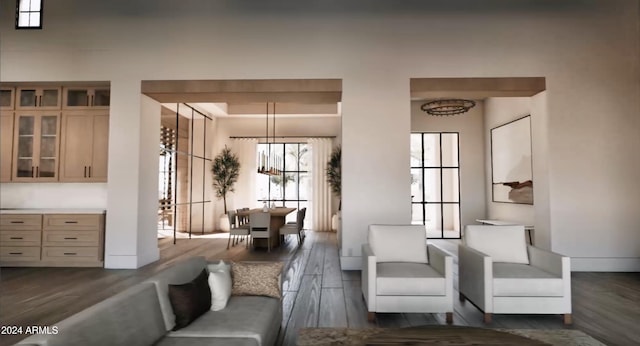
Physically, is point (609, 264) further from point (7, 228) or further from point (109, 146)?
point (7, 228)

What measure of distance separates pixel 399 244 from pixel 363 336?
127cm

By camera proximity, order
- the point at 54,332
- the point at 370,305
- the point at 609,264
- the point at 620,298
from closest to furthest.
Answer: the point at 54,332
the point at 370,305
the point at 620,298
the point at 609,264

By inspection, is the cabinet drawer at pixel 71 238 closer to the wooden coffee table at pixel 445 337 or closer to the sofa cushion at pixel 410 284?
the sofa cushion at pixel 410 284

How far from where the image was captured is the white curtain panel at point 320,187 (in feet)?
32.8

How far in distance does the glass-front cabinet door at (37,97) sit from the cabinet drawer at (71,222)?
6.41ft

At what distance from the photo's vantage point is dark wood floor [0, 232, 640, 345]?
3.05 meters

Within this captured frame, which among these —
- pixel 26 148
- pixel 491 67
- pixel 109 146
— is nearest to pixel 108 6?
pixel 109 146

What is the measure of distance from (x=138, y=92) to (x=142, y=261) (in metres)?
2.80

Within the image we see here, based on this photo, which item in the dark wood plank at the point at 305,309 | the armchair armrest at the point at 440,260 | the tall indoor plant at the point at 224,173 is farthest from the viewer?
the tall indoor plant at the point at 224,173

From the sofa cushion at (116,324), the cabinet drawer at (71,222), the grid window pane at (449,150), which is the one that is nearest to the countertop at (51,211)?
the cabinet drawer at (71,222)

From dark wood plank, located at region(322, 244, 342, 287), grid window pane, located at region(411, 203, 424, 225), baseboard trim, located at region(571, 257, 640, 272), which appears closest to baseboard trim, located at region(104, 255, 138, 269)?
dark wood plank, located at region(322, 244, 342, 287)

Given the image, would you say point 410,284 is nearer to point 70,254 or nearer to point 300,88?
point 300,88

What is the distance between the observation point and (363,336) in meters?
2.78

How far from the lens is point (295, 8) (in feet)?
17.8
